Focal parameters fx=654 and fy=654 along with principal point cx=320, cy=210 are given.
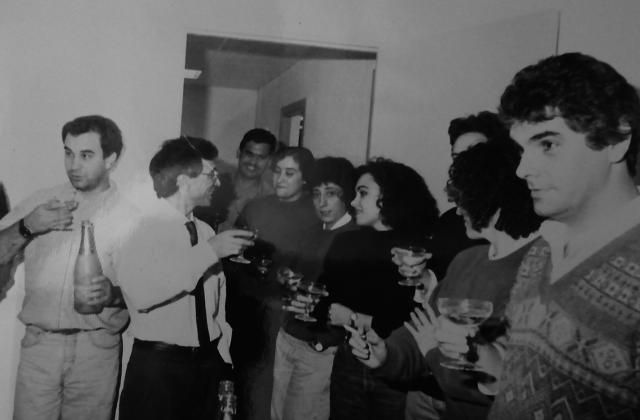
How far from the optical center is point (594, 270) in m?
1.01

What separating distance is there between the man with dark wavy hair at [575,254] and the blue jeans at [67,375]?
0.60 metres

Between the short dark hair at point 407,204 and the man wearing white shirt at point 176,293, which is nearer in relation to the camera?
the man wearing white shirt at point 176,293

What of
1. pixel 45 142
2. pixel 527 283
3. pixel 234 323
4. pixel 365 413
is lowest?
pixel 365 413

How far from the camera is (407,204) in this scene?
110 cm

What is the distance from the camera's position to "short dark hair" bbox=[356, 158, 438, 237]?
110 cm

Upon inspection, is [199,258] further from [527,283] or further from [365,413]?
[527,283]

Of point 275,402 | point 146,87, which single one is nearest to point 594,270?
point 275,402

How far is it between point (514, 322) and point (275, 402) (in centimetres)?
42

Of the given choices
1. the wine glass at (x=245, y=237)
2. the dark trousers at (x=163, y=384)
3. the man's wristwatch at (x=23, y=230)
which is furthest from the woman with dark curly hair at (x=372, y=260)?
the man's wristwatch at (x=23, y=230)

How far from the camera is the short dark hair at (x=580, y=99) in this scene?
40.6 inches

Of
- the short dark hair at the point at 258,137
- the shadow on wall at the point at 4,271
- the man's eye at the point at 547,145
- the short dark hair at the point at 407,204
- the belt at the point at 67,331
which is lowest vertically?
the belt at the point at 67,331

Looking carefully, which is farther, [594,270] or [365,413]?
[365,413]

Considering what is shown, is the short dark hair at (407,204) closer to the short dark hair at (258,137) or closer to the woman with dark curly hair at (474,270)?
the woman with dark curly hair at (474,270)

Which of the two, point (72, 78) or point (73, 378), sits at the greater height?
point (72, 78)
